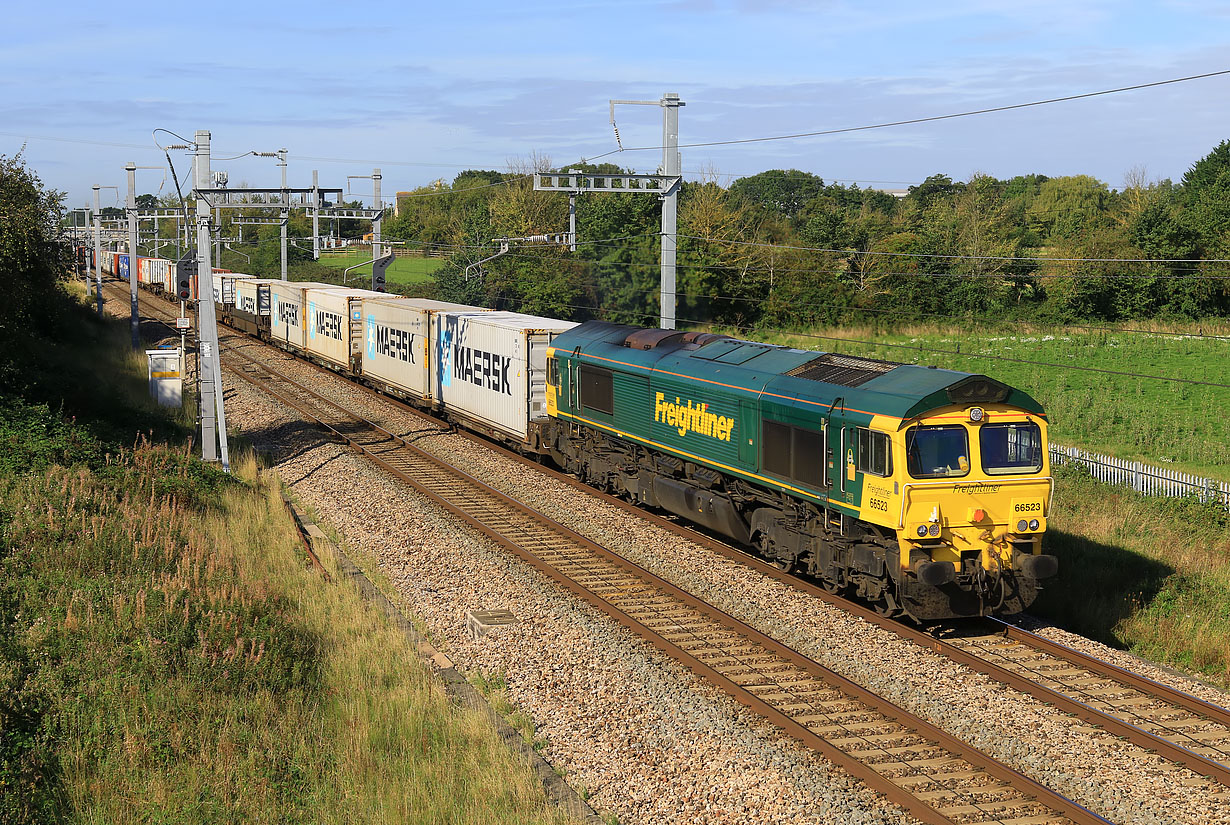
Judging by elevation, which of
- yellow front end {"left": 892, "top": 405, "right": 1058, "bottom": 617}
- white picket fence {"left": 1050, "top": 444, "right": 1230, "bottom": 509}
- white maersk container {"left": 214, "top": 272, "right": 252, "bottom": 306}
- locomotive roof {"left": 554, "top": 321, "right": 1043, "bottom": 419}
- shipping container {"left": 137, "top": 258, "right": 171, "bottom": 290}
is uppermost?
shipping container {"left": 137, "top": 258, "right": 171, "bottom": 290}

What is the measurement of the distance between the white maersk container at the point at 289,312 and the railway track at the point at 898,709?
30.0 m

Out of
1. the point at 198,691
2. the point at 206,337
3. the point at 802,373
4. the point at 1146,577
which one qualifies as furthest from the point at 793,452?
the point at 206,337

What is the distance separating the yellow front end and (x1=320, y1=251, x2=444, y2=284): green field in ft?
259

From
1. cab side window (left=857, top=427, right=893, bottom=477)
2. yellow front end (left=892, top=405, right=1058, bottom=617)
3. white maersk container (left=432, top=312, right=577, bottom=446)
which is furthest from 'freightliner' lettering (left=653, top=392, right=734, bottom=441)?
white maersk container (left=432, top=312, right=577, bottom=446)

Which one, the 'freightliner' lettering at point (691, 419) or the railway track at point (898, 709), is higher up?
the 'freightliner' lettering at point (691, 419)

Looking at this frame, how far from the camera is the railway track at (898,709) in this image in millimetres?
9656

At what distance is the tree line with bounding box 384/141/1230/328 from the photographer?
185 ft

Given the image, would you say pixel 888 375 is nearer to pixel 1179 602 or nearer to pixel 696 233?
pixel 1179 602

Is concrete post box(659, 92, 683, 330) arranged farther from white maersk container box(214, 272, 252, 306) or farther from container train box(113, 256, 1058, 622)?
white maersk container box(214, 272, 252, 306)

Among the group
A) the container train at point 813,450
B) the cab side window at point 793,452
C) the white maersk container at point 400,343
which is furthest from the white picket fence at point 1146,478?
the white maersk container at point 400,343

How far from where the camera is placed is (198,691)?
34.4ft

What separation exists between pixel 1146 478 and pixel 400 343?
2125 cm

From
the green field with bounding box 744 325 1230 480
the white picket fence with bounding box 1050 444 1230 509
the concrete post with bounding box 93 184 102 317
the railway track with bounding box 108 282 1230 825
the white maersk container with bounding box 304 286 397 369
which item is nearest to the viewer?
the railway track with bounding box 108 282 1230 825

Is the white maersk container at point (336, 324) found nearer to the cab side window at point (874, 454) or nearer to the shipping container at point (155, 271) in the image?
the cab side window at point (874, 454)
